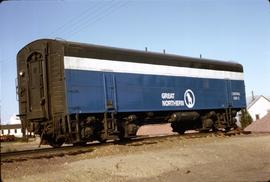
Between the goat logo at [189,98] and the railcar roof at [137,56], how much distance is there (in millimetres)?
1431

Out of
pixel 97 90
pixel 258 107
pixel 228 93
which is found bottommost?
pixel 258 107

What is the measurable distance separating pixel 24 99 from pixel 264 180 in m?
11.5

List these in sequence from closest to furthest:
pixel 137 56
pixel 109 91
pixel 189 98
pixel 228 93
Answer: pixel 109 91, pixel 137 56, pixel 189 98, pixel 228 93

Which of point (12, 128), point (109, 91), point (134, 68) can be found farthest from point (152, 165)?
point (12, 128)

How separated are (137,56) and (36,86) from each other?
481 centimetres

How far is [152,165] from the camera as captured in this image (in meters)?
11.6

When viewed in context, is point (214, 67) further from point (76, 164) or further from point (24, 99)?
point (76, 164)

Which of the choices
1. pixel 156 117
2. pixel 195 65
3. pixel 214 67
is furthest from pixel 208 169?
pixel 214 67

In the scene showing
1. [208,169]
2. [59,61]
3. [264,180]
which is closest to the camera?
[264,180]

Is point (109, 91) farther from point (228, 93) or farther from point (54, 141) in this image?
point (228, 93)

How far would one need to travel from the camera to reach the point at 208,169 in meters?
11.4

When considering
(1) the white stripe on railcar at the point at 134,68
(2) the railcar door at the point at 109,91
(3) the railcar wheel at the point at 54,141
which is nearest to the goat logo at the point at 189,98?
(1) the white stripe on railcar at the point at 134,68

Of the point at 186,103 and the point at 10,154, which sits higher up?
the point at 186,103

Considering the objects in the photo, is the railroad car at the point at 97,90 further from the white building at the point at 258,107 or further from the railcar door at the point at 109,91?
the white building at the point at 258,107
